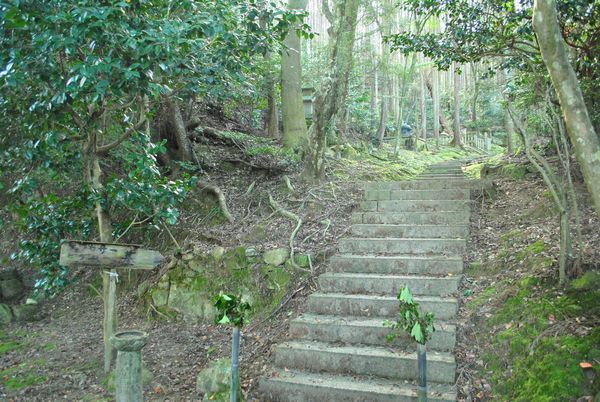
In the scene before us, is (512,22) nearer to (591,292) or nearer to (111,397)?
(591,292)

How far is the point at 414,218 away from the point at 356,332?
2489 mm

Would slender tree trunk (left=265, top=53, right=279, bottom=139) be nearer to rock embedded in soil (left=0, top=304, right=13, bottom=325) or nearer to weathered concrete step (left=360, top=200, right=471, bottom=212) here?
weathered concrete step (left=360, top=200, right=471, bottom=212)

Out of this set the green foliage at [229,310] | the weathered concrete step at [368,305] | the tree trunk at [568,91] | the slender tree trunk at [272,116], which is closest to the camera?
the tree trunk at [568,91]

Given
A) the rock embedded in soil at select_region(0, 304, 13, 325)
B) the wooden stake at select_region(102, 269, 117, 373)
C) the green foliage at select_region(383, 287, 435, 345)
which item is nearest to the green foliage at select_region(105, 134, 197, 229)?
the wooden stake at select_region(102, 269, 117, 373)

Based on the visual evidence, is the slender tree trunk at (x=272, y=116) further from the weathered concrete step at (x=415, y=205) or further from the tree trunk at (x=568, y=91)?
the tree trunk at (x=568, y=91)

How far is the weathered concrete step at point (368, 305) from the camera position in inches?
185

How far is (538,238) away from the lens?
5418 mm

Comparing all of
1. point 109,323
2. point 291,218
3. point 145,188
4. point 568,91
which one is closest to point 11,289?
point 109,323

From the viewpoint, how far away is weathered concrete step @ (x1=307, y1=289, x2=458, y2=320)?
470 cm

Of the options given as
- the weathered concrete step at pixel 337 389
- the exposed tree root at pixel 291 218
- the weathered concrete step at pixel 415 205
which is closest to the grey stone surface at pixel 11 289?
the exposed tree root at pixel 291 218

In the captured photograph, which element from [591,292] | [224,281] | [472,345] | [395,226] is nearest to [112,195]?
[224,281]

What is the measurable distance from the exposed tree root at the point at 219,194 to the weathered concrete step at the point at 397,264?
259cm

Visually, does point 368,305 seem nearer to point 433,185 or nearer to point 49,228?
point 433,185

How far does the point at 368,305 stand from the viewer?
197 inches
